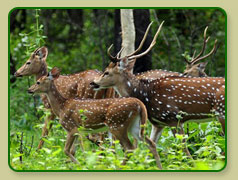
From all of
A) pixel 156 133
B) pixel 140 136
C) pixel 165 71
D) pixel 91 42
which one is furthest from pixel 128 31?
pixel 91 42

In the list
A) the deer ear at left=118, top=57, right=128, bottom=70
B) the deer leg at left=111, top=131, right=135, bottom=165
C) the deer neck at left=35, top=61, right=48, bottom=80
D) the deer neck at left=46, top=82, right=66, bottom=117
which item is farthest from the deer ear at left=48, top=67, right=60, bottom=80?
the deer leg at left=111, top=131, right=135, bottom=165

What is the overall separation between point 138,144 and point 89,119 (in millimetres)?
592

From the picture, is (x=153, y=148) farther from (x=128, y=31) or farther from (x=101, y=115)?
(x=128, y=31)

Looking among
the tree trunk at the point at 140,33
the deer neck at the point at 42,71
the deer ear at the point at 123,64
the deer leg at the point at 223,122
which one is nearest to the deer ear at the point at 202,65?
the tree trunk at the point at 140,33

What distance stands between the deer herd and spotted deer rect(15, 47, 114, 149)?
16 cm

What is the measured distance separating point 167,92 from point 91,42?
418 cm

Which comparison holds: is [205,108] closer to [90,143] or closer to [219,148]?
[219,148]

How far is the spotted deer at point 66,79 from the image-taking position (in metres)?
8.64

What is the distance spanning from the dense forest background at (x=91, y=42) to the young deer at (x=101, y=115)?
544 millimetres

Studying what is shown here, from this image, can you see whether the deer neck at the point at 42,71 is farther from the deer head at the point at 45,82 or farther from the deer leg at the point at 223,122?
the deer leg at the point at 223,122

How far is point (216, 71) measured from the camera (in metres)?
10.5

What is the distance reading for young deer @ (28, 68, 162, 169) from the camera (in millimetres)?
7418

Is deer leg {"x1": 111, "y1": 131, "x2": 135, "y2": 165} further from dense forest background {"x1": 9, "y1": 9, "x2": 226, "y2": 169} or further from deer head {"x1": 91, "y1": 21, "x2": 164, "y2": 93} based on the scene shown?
dense forest background {"x1": 9, "y1": 9, "x2": 226, "y2": 169}

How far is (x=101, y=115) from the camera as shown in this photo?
24.8 ft
